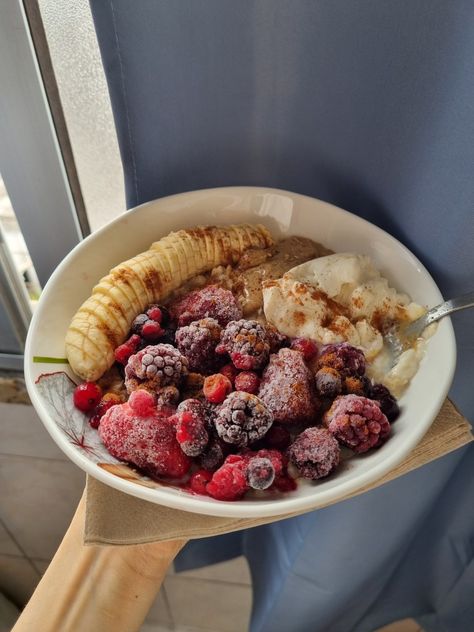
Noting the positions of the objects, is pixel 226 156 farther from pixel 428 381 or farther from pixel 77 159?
pixel 428 381

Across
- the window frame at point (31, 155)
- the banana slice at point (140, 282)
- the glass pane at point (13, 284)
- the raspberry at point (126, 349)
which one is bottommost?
the glass pane at point (13, 284)

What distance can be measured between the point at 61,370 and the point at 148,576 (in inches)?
14.9

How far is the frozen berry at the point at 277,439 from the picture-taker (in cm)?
62

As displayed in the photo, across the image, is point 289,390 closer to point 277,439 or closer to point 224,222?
point 277,439

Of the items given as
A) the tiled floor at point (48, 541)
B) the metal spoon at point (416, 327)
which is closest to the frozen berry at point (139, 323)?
the metal spoon at point (416, 327)

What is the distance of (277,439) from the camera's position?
2.04 ft

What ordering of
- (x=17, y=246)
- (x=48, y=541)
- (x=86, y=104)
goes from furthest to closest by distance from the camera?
1. (x=48, y=541)
2. (x=17, y=246)
3. (x=86, y=104)

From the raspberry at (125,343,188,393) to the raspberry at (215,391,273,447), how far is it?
80mm

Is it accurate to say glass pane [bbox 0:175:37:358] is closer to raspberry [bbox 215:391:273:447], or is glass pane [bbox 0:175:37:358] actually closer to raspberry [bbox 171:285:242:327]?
raspberry [bbox 171:285:242:327]

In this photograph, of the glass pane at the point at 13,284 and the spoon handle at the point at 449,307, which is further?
the glass pane at the point at 13,284

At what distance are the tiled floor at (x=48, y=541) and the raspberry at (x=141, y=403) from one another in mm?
669

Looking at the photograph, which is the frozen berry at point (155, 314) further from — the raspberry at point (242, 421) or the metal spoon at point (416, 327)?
the metal spoon at point (416, 327)

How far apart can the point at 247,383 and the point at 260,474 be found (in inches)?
4.7

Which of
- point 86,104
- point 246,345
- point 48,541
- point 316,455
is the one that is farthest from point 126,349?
point 48,541
